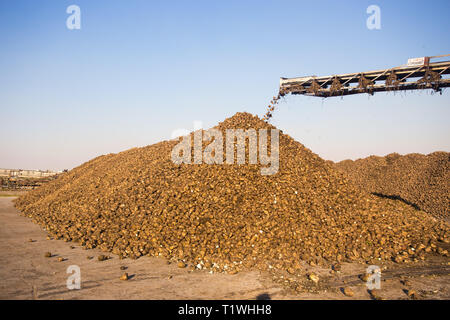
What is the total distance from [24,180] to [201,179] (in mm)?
22901

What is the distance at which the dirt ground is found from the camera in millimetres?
4945

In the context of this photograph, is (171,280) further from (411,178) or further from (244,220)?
(411,178)

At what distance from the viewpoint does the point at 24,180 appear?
24062mm

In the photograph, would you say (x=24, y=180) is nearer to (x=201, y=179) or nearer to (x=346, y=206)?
(x=201, y=179)

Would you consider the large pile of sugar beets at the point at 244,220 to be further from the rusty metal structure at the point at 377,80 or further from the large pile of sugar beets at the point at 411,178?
the large pile of sugar beets at the point at 411,178

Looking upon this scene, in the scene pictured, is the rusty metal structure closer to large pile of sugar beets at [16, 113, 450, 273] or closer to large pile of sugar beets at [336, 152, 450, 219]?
large pile of sugar beets at [16, 113, 450, 273]

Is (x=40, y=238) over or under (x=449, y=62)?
under

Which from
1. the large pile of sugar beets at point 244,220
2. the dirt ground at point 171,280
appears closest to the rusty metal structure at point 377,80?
the large pile of sugar beets at point 244,220

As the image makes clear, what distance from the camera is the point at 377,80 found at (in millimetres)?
10484

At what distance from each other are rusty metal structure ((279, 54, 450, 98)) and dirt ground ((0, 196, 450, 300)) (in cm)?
603

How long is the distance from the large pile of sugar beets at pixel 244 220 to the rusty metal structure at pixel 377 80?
323cm

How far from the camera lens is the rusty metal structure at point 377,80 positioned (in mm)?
9500

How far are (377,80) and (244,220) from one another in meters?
7.74

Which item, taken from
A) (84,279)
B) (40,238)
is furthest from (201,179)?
(40,238)
